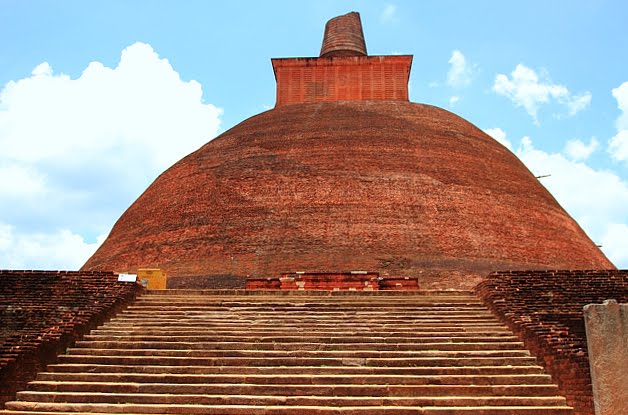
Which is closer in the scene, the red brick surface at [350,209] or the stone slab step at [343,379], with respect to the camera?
the stone slab step at [343,379]

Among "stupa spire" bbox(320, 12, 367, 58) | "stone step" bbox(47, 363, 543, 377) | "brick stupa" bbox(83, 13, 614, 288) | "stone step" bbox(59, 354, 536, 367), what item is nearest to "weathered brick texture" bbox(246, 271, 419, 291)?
"brick stupa" bbox(83, 13, 614, 288)

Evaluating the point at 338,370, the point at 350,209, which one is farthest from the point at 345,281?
the point at 338,370

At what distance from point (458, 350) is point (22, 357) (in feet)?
13.6

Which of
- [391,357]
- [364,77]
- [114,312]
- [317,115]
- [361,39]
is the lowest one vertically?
[391,357]

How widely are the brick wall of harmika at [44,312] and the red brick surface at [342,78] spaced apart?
38.1 ft

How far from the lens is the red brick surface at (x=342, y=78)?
18.9 metres

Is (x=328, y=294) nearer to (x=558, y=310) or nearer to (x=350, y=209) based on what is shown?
(x=558, y=310)

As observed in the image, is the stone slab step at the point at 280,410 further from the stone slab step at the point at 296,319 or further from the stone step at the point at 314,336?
the stone slab step at the point at 296,319

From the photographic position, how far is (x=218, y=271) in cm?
1258

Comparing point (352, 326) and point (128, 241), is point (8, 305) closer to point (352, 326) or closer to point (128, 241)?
point (352, 326)

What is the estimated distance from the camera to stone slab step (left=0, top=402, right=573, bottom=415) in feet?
18.0

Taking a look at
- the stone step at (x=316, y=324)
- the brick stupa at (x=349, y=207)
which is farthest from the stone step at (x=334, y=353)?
the brick stupa at (x=349, y=207)

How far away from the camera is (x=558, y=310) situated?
7.27m

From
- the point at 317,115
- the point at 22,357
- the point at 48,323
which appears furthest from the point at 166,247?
the point at 22,357
